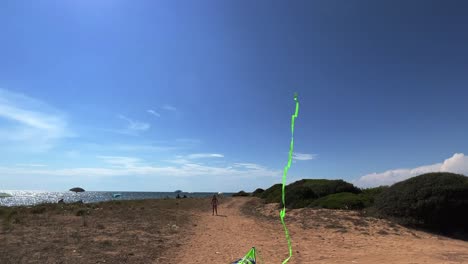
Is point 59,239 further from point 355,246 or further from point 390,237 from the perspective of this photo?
point 390,237

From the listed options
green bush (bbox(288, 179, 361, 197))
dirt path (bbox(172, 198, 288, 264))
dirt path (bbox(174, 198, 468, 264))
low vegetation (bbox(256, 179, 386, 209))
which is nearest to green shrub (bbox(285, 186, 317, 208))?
low vegetation (bbox(256, 179, 386, 209))

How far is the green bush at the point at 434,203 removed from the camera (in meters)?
19.4

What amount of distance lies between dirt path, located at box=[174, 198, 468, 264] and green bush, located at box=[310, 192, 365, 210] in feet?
10.1

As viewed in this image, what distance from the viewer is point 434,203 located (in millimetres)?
19516

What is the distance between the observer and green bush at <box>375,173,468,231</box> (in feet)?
63.7

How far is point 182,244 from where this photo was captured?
14516 mm

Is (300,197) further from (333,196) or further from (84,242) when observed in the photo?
(84,242)

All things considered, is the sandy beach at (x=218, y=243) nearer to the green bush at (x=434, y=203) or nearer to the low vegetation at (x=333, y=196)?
the green bush at (x=434, y=203)

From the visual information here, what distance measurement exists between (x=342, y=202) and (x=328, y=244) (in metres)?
12.0

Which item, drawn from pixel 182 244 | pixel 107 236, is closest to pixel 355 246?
pixel 182 244

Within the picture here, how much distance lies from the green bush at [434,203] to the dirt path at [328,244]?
1271mm

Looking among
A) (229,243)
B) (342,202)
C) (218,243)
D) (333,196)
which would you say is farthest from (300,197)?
(218,243)

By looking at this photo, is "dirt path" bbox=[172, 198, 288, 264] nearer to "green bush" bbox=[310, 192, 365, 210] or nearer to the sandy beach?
the sandy beach

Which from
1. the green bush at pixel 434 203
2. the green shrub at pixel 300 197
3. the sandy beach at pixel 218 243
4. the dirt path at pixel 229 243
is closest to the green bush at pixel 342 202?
the green shrub at pixel 300 197
